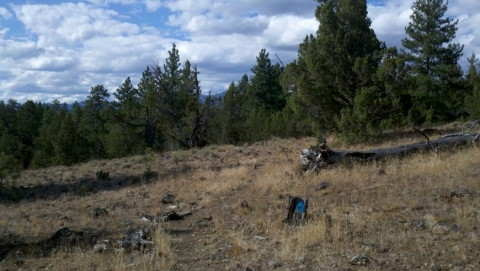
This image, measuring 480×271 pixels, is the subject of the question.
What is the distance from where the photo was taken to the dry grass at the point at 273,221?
5617mm

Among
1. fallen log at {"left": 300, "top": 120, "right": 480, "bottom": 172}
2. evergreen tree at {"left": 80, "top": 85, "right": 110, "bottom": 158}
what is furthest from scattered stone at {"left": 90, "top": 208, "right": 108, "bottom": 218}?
evergreen tree at {"left": 80, "top": 85, "right": 110, "bottom": 158}

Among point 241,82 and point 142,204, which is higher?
point 241,82

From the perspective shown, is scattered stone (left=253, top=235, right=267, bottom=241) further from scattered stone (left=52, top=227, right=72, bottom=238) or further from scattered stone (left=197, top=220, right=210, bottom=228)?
scattered stone (left=52, top=227, right=72, bottom=238)

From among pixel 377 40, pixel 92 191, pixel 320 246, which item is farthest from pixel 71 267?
pixel 377 40

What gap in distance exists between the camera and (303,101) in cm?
1886

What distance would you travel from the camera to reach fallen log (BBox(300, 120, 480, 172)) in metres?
11.1

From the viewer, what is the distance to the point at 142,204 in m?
11.3

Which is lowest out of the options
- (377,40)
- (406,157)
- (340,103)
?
(406,157)

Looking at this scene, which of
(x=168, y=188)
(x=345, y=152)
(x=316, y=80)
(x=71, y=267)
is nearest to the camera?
(x=71, y=267)

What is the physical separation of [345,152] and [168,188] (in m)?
5.54

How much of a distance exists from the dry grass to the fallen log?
0.43 meters

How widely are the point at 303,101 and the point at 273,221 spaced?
1203 cm

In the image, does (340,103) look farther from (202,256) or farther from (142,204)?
(202,256)

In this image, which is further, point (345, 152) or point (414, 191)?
point (345, 152)
